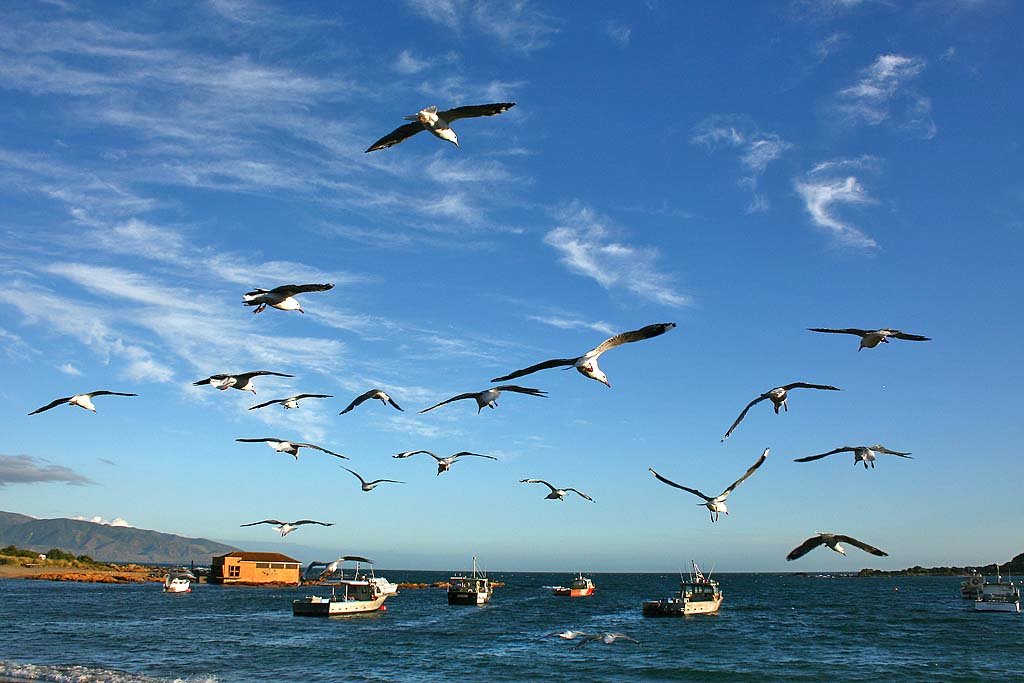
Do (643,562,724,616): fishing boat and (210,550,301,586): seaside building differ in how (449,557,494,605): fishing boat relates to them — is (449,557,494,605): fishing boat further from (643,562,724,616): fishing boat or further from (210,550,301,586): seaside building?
(210,550,301,586): seaside building

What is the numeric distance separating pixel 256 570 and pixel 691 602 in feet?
278

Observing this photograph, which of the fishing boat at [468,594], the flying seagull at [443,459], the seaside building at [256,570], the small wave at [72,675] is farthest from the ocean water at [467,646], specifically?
the seaside building at [256,570]

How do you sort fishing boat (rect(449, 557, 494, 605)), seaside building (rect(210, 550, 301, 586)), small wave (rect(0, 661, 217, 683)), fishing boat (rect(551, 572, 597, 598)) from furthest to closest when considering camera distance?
seaside building (rect(210, 550, 301, 586)) → fishing boat (rect(551, 572, 597, 598)) → fishing boat (rect(449, 557, 494, 605)) → small wave (rect(0, 661, 217, 683))

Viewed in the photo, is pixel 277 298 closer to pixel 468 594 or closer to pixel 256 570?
pixel 468 594

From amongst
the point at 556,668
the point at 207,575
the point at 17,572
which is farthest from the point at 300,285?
the point at 17,572

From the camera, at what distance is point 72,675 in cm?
3703

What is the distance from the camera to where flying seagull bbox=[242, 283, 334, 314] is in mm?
15539

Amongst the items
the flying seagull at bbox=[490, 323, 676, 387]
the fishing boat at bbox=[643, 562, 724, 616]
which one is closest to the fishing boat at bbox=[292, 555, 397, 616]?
the fishing boat at bbox=[643, 562, 724, 616]

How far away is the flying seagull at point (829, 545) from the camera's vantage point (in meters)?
13.9

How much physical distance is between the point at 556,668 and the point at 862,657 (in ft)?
79.9

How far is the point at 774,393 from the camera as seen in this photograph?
18.4 metres

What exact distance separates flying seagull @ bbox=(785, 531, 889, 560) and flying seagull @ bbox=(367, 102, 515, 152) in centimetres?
919

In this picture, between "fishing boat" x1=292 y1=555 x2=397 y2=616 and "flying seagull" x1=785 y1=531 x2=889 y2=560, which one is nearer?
"flying seagull" x1=785 y1=531 x2=889 y2=560

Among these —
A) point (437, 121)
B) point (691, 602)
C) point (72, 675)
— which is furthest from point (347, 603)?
point (437, 121)
